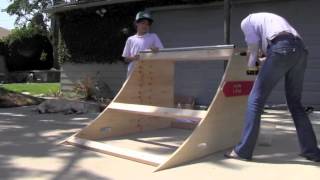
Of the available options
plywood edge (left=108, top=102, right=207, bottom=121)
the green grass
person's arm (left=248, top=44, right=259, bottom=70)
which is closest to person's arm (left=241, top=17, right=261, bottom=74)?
person's arm (left=248, top=44, right=259, bottom=70)

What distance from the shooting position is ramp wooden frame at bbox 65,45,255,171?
19.6 ft

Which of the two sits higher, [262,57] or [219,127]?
[262,57]

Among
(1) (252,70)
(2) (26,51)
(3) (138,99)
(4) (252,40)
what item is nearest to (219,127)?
(1) (252,70)

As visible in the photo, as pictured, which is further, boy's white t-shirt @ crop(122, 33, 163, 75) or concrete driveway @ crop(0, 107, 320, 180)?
boy's white t-shirt @ crop(122, 33, 163, 75)

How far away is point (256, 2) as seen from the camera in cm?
1206

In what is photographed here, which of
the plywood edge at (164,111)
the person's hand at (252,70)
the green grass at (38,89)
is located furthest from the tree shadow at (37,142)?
the green grass at (38,89)

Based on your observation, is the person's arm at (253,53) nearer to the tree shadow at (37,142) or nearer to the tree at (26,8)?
the tree shadow at (37,142)

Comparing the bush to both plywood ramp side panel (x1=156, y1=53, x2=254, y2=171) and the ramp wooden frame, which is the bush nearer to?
the ramp wooden frame

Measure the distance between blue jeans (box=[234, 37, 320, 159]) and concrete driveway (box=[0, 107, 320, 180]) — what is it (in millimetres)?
195

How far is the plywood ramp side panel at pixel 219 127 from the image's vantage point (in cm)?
582

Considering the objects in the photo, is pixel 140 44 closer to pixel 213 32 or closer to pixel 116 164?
pixel 116 164

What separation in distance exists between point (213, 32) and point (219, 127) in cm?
680

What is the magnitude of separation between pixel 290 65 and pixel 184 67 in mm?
7597

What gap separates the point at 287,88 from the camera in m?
5.97
